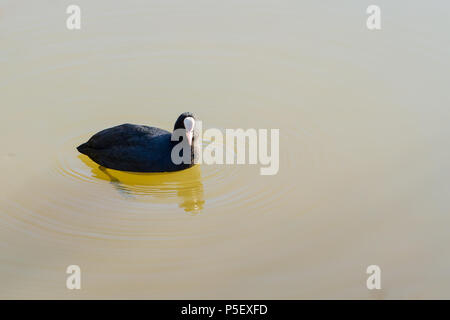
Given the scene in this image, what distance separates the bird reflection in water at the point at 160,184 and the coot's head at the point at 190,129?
0.17 metres

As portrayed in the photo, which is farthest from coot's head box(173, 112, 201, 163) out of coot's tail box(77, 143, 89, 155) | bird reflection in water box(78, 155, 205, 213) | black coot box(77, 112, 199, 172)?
coot's tail box(77, 143, 89, 155)

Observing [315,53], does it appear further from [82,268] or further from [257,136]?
[82,268]

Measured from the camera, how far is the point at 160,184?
6.03 metres

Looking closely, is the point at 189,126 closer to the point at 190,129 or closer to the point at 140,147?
the point at 190,129

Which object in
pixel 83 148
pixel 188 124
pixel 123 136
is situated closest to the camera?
pixel 188 124

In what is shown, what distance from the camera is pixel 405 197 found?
5.64 m

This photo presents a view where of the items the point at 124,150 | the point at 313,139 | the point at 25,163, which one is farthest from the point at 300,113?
the point at 25,163

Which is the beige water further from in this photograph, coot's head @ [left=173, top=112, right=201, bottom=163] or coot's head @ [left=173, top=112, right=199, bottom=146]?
coot's head @ [left=173, top=112, right=199, bottom=146]

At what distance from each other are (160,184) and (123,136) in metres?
0.59

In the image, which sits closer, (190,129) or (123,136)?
(190,129)

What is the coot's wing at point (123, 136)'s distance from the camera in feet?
20.2

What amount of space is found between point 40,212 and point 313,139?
269 cm

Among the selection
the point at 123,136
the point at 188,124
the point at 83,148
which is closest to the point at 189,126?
the point at 188,124

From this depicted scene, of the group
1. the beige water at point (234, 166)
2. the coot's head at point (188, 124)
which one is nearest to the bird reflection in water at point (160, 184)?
the beige water at point (234, 166)
